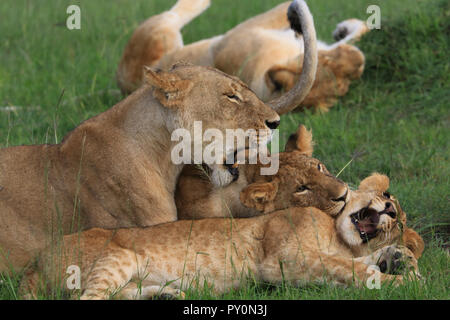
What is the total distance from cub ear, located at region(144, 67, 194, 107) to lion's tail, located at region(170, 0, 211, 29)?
302cm

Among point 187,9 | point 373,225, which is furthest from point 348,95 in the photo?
point 373,225

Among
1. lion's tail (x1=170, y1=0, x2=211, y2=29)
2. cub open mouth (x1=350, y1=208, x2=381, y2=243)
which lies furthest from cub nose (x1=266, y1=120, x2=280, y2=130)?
lion's tail (x1=170, y1=0, x2=211, y2=29)

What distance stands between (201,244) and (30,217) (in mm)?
762

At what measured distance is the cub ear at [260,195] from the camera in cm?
324

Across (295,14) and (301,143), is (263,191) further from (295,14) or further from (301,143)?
(295,14)

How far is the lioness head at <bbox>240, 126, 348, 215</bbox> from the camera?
10.7ft

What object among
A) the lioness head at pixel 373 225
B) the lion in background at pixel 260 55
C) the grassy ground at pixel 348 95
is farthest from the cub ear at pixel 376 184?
the lion in background at pixel 260 55

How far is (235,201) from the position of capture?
348cm

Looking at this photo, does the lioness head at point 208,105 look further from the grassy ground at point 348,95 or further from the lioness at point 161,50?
the lioness at point 161,50

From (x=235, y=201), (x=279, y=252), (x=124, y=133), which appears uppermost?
(x=124, y=133)

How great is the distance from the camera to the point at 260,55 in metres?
5.61

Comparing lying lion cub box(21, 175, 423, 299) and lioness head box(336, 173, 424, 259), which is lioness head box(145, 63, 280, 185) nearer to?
lying lion cub box(21, 175, 423, 299)
